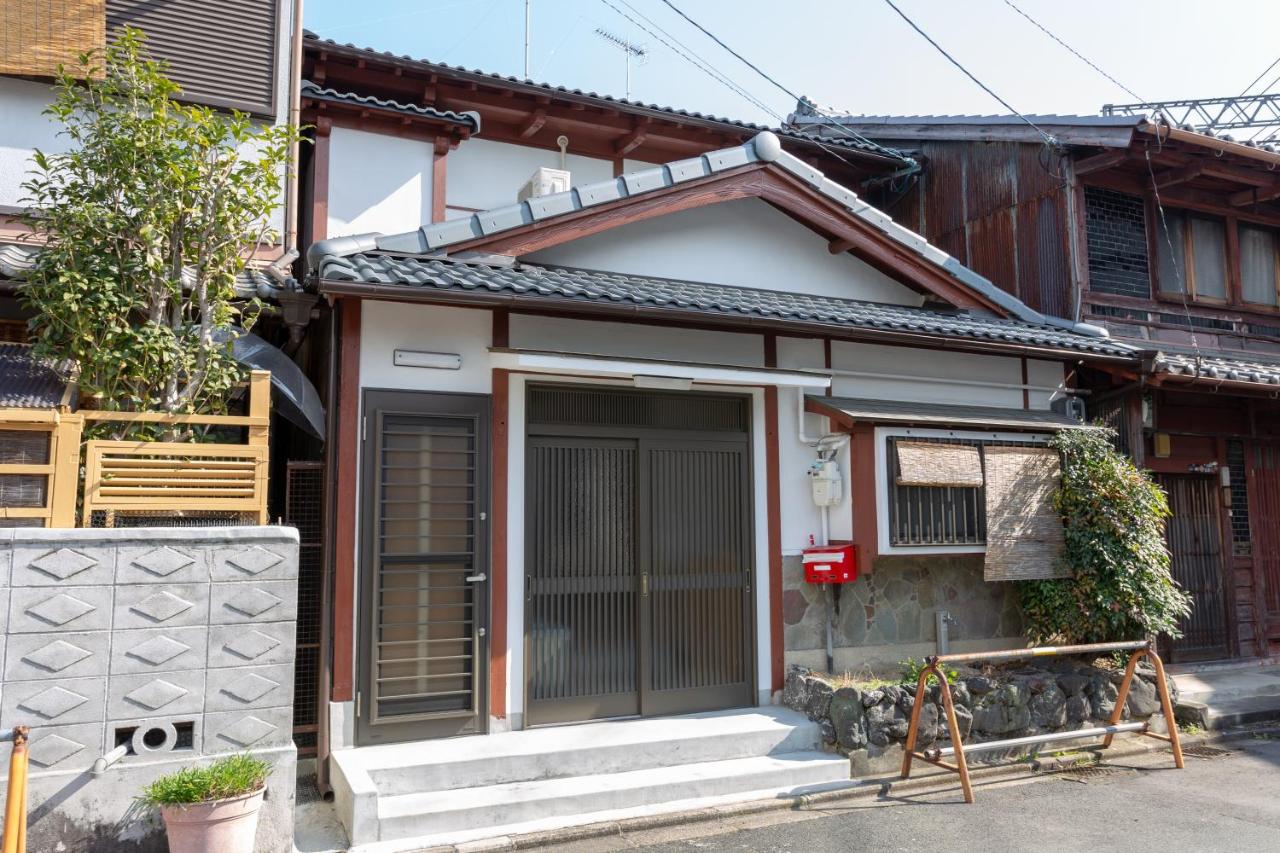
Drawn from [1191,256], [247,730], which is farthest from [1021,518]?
[247,730]

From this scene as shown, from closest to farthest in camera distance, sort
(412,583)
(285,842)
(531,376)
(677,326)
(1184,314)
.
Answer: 1. (285,842)
2. (412,583)
3. (531,376)
4. (677,326)
5. (1184,314)

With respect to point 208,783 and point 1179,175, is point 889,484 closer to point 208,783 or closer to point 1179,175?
point 208,783

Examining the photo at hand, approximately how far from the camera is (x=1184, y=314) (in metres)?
12.1

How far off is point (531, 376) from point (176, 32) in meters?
4.99

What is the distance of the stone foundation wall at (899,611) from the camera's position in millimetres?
8203

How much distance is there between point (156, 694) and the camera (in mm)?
5129

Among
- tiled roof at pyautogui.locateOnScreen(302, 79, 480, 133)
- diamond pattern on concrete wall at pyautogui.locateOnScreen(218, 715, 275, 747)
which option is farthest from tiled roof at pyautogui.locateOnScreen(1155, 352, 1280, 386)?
diamond pattern on concrete wall at pyautogui.locateOnScreen(218, 715, 275, 747)

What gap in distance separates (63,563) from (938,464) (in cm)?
678

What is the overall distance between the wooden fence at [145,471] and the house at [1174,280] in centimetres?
853

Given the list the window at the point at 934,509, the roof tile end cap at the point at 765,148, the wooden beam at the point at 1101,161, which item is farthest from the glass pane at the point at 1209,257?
the roof tile end cap at the point at 765,148

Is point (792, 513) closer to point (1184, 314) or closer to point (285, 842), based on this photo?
point (285, 842)

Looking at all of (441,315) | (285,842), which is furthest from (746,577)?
(285,842)

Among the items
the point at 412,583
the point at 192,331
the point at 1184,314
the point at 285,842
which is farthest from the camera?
the point at 1184,314

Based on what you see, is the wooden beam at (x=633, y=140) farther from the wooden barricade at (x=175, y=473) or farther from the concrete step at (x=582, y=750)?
the concrete step at (x=582, y=750)
